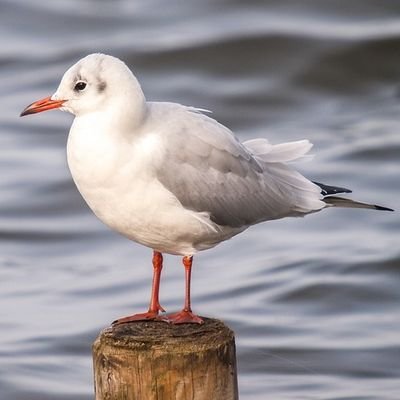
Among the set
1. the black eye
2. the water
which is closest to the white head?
the black eye

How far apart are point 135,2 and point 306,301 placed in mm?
8778

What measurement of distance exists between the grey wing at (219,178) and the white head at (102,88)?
243 millimetres

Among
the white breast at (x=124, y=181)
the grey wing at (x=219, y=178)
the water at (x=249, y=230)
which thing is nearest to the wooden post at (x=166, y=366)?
the white breast at (x=124, y=181)

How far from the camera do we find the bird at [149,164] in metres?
5.62

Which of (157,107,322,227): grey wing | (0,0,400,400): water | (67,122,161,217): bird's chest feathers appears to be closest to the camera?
(67,122,161,217): bird's chest feathers

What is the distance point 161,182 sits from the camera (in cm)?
577

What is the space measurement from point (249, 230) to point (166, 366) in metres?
6.83

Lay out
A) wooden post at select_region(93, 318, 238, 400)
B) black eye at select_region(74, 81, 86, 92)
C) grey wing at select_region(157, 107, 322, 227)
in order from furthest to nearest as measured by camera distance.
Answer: grey wing at select_region(157, 107, 322, 227)
black eye at select_region(74, 81, 86, 92)
wooden post at select_region(93, 318, 238, 400)

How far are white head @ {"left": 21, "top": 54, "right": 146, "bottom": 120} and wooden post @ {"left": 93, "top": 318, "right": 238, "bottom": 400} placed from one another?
956 millimetres

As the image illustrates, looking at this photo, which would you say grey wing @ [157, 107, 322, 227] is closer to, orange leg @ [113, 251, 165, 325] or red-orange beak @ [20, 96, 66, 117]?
orange leg @ [113, 251, 165, 325]

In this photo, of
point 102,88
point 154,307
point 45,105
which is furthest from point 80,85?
point 154,307

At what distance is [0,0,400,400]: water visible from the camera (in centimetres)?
939

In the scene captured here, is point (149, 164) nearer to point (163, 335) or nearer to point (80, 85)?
point (80, 85)

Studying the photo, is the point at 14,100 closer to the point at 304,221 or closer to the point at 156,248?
the point at 304,221
